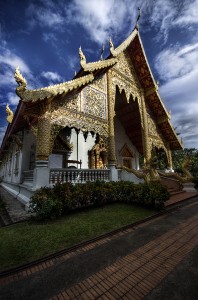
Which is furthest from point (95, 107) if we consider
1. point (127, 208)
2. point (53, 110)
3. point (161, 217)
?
point (161, 217)

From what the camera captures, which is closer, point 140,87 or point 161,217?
point 161,217

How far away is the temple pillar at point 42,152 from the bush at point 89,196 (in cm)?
60

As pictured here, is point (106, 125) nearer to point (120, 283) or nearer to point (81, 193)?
point (81, 193)

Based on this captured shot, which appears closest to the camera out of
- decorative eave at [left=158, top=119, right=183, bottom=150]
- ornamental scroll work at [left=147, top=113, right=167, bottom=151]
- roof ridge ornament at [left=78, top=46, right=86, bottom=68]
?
roof ridge ornament at [left=78, top=46, right=86, bottom=68]

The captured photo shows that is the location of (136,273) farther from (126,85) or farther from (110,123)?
(126,85)

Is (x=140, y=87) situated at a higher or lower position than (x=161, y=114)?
higher

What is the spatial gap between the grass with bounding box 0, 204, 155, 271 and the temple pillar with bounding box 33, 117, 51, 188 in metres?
1.62

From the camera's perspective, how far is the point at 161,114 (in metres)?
14.5

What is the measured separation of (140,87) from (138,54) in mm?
2568

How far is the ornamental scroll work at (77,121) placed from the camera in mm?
7195

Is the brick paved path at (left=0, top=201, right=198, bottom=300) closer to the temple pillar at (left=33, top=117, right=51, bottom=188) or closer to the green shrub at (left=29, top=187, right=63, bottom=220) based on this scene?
the green shrub at (left=29, top=187, right=63, bottom=220)

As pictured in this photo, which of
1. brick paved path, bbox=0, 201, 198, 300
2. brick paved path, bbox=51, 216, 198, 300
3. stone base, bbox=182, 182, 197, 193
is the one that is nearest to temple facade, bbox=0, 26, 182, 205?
stone base, bbox=182, 182, 197, 193

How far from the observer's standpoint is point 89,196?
650 cm

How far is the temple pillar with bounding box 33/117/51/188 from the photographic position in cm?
616
